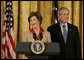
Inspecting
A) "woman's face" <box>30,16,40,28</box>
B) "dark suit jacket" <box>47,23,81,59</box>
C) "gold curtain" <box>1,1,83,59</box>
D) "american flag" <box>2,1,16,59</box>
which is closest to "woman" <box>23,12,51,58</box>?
"woman's face" <box>30,16,40,28</box>

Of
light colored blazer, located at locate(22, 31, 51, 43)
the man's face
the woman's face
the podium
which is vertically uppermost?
the man's face

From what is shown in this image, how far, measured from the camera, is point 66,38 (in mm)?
2447

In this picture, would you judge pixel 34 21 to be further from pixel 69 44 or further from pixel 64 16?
pixel 69 44

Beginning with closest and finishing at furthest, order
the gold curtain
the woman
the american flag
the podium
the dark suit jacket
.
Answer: the podium, the woman, the dark suit jacket, the american flag, the gold curtain

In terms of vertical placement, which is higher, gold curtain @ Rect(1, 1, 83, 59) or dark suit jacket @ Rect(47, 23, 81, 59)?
gold curtain @ Rect(1, 1, 83, 59)

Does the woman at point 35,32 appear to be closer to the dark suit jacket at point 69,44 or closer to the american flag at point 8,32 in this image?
the dark suit jacket at point 69,44

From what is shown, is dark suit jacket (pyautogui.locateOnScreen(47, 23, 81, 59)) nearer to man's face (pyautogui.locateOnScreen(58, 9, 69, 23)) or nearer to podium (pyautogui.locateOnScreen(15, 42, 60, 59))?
man's face (pyautogui.locateOnScreen(58, 9, 69, 23))

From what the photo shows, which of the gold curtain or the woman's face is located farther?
the gold curtain

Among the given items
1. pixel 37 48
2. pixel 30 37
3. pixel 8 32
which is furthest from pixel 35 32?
pixel 8 32

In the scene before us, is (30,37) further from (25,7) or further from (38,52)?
(25,7)

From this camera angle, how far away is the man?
95.5 inches

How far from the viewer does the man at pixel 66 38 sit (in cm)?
243

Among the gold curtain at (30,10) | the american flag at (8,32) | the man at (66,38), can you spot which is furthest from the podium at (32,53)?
the gold curtain at (30,10)

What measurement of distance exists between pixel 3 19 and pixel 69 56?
2.10 metres
